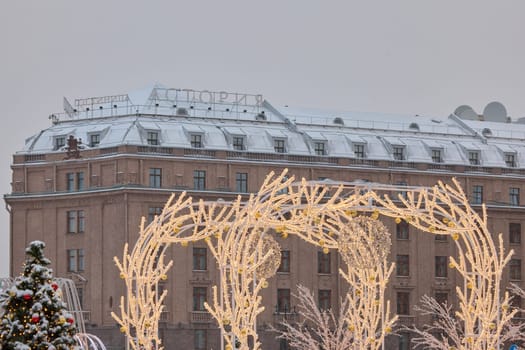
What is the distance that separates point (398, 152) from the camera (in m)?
110

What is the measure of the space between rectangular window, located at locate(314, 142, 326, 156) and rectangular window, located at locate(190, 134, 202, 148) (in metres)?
7.88

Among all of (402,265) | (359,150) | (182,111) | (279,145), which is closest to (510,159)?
(402,265)

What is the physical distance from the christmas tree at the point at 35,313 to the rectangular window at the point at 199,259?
2410 inches

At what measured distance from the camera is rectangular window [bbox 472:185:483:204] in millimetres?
112150

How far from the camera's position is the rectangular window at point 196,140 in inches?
4051

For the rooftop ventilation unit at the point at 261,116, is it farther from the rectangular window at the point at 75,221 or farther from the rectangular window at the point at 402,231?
the rectangular window at the point at 75,221

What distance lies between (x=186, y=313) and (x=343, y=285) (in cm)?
1110

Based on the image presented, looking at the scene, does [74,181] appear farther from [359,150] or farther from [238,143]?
[359,150]

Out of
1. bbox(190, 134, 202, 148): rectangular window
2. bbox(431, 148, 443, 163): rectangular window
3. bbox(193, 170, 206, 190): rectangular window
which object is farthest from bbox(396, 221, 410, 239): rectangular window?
bbox(190, 134, 202, 148): rectangular window

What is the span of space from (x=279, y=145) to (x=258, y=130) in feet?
5.08

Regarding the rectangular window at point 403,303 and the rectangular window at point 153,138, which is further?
the rectangular window at point 403,303

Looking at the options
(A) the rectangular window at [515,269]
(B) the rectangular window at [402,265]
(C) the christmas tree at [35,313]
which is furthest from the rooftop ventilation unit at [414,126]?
(C) the christmas tree at [35,313]

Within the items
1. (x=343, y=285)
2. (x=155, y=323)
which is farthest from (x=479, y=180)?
(x=155, y=323)

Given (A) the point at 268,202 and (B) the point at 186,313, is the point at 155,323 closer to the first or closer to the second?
(A) the point at 268,202
